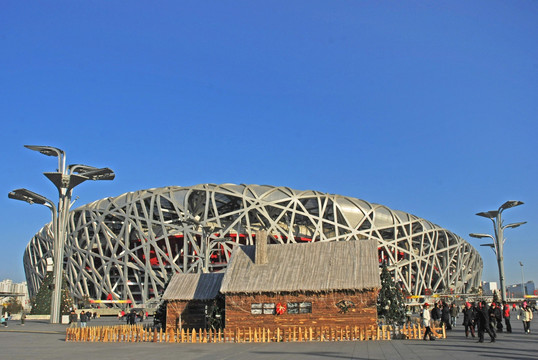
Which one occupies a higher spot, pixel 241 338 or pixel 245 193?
pixel 245 193

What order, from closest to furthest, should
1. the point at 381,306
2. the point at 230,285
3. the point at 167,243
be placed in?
the point at 230,285 < the point at 381,306 < the point at 167,243

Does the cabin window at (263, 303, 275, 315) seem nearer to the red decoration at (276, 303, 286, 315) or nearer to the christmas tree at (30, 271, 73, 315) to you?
the red decoration at (276, 303, 286, 315)

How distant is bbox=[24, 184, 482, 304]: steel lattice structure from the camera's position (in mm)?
54812

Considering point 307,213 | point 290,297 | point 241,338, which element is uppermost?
point 307,213

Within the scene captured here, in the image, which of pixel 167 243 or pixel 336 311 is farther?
pixel 167 243

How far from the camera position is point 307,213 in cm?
5653

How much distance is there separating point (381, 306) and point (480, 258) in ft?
187

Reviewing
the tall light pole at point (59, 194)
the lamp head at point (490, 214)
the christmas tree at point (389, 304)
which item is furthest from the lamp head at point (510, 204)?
the tall light pole at point (59, 194)

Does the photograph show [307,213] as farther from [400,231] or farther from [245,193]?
[400,231]

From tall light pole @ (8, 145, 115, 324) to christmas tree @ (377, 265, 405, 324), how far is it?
1617 cm

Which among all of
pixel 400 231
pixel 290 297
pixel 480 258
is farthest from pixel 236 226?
pixel 480 258

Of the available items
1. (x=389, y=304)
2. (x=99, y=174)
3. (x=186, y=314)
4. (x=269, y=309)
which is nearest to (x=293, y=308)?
Answer: (x=269, y=309)

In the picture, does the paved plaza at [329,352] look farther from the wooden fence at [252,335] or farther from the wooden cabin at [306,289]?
the wooden cabin at [306,289]

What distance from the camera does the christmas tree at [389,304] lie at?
26.5m
